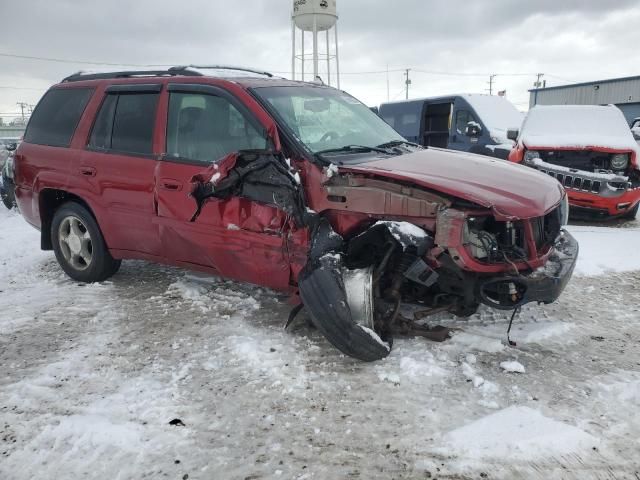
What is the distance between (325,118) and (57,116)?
260 cm

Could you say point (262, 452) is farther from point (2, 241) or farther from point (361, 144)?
point (2, 241)

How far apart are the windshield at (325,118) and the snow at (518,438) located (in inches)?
77.8

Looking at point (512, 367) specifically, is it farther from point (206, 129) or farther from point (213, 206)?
point (206, 129)

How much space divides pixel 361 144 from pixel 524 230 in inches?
53.2

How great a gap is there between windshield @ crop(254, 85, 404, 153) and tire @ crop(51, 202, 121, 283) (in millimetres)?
2026

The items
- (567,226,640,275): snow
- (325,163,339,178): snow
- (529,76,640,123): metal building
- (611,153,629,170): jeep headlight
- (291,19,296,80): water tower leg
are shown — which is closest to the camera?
(325,163,339,178): snow

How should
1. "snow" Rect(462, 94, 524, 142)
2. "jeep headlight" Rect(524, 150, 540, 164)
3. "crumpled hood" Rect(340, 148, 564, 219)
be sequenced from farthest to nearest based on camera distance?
"snow" Rect(462, 94, 524, 142)
"jeep headlight" Rect(524, 150, 540, 164)
"crumpled hood" Rect(340, 148, 564, 219)

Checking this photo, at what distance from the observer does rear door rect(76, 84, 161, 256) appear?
155 inches

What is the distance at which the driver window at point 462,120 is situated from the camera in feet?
34.7

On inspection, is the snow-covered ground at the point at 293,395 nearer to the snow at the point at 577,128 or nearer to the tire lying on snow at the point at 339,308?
the tire lying on snow at the point at 339,308

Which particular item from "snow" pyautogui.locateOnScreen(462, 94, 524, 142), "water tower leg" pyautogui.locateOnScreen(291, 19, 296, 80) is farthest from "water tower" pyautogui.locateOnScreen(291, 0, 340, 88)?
"snow" pyautogui.locateOnScreen(462, 94, 524, 142)

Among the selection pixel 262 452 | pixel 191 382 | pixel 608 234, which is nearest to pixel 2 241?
pixel 191 382

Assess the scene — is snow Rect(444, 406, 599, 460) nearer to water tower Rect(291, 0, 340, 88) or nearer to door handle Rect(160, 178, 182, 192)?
door handle Rect(160, 178, 182, 192)

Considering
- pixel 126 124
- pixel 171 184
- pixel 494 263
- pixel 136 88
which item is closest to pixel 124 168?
pixel 126 124
